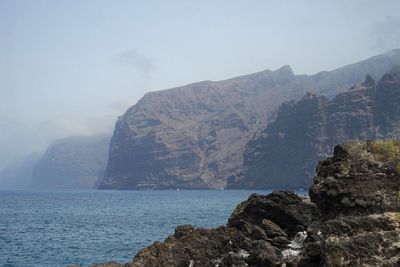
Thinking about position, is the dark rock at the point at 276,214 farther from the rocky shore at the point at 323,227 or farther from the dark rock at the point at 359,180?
the dark rock at the point at 359,180

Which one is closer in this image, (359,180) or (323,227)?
(323,227)

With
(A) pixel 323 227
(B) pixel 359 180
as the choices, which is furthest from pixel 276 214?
(A) pixel 323 227

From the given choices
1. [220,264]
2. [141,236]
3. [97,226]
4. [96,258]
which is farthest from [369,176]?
[97,226]

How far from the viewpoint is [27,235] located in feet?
235

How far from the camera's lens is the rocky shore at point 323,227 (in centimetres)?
1471

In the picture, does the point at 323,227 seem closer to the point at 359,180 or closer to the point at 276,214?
the point at 359,180

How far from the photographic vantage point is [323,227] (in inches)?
643

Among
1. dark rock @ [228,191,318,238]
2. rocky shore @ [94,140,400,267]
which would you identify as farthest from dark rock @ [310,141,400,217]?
dark rock @ [228,191,318,238]

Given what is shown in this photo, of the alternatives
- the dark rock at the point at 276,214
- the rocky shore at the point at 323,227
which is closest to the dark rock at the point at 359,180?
the rocky shore at the point at 323,227

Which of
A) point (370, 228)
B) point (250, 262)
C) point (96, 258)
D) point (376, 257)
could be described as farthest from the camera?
point (96, 258)

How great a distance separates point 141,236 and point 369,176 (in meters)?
52.8

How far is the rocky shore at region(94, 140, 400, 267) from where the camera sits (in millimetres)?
14711

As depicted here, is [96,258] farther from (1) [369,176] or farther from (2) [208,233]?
(1) [369,176]

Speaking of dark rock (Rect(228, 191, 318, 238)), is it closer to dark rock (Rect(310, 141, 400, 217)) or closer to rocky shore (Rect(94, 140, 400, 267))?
rocky shore (Rect(94, 140, 400, 267))
